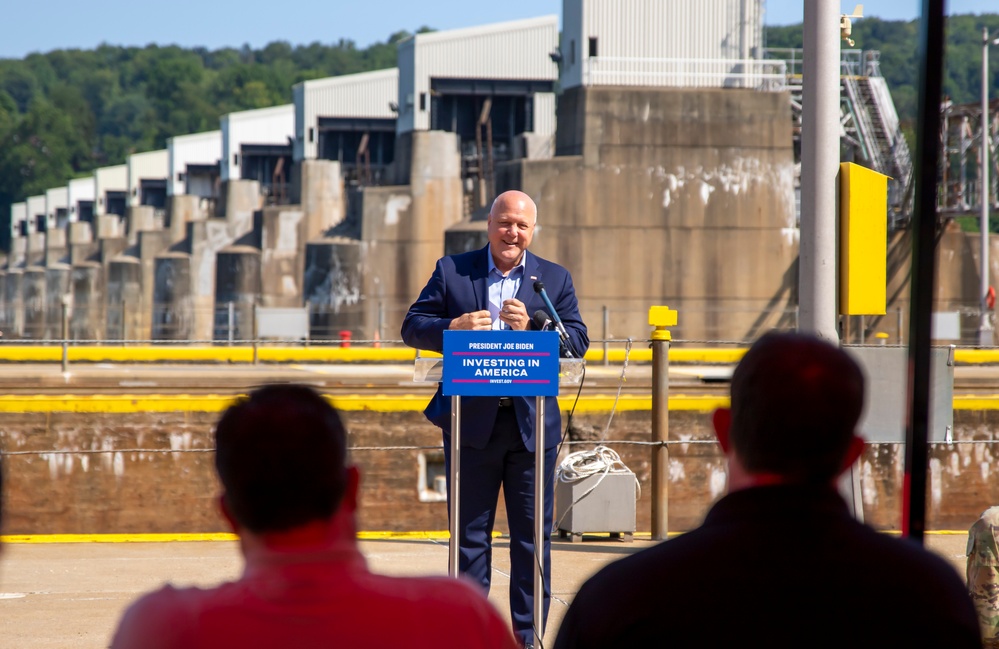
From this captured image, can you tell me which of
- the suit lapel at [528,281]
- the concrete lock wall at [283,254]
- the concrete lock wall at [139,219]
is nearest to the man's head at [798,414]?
the suit lapel at [528,281]

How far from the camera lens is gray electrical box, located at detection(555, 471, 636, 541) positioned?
9.80m

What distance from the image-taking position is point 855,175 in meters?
6.17

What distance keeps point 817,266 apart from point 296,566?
4.24m

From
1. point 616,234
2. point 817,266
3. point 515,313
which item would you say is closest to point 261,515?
point 515,313

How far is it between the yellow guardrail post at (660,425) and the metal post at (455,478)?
4.36m

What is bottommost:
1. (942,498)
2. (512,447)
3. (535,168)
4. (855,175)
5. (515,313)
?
(942,498)

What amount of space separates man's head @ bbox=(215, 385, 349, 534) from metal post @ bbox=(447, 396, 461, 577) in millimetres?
2962

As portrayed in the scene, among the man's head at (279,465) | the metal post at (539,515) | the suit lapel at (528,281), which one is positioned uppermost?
the suit lapel at (528,281)

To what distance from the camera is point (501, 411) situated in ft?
18.6

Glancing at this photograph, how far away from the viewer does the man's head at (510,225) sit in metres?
5.67

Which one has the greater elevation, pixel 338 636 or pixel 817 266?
pixel 817 266

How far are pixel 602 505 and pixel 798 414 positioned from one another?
24.7 feet

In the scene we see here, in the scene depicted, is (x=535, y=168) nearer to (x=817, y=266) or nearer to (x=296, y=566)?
(x=817, y=266)

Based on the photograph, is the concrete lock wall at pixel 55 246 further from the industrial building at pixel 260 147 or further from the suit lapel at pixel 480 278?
the suit lapel at pixel 480 278
